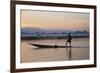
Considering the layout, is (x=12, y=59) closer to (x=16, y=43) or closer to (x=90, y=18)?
(x=16, y=43)

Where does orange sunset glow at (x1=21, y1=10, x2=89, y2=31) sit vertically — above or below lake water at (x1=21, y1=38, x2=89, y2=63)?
above

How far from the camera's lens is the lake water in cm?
198

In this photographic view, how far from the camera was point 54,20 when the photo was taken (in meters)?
2.07

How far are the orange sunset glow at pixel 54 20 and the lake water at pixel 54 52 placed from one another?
0.53ft

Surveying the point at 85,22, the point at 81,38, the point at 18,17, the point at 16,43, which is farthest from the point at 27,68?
the point at 85,22

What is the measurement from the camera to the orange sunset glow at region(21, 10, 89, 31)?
1.98m

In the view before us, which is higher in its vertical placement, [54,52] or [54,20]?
[54,20]

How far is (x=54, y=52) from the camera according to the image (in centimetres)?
208

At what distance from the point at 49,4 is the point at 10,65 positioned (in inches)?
31.4

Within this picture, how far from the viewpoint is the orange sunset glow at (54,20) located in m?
1.98

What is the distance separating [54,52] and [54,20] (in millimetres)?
370

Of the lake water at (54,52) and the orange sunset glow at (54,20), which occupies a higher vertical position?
the orange sunset glow at (54,20)

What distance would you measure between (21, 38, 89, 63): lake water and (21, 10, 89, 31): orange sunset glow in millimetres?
161

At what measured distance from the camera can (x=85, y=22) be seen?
7.20 ft
